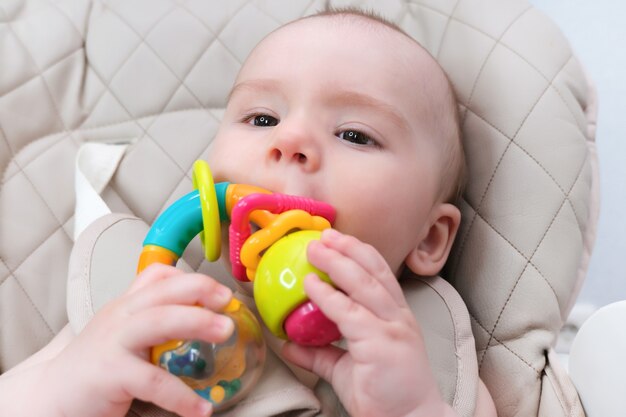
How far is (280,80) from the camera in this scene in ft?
2.85

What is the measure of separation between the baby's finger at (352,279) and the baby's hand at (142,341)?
0.10 m

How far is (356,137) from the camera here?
851 millimetres

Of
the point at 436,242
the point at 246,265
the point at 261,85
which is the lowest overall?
the point at 436,242

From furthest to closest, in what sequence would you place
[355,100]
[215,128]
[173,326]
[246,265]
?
[215,128] → [355,100] → [246,265] → [173,326]

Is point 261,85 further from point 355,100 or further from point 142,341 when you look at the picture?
point 142,341

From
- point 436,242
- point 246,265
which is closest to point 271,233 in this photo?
point 246,265

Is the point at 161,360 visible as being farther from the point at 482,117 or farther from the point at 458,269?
the point at 482,117

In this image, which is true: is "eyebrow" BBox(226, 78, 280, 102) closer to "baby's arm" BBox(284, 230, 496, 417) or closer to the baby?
the baby

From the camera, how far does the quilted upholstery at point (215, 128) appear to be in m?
0.95

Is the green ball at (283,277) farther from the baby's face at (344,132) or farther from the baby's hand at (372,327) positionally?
the baby's face at (344,132)

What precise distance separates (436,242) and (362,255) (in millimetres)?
382

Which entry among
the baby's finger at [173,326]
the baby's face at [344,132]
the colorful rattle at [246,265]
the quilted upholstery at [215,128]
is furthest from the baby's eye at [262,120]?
the baby's finger at [173,326]

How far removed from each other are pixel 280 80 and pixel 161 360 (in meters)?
0.43

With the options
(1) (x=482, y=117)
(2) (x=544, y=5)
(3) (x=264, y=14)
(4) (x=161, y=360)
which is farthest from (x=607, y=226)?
(4) (x=161, y=360)
